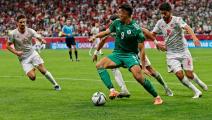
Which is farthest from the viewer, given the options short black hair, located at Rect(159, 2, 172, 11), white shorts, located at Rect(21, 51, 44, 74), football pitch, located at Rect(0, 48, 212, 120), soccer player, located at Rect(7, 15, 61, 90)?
white shorts, located at Rect(21, 51, 44, 74)

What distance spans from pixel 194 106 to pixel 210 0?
1623 inches

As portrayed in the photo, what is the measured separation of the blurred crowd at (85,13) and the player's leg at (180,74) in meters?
Result: 33.6

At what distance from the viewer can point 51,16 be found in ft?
199

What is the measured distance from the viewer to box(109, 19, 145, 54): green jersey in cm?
1346

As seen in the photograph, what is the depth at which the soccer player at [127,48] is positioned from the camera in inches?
525

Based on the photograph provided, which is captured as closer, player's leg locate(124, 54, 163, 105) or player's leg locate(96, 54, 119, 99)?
player's leg locate(124, 54, 163, 105)

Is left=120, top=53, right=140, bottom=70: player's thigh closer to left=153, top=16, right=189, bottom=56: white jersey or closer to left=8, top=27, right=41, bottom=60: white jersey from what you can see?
left=153, top=16, right=189, bottom=56: white jersey

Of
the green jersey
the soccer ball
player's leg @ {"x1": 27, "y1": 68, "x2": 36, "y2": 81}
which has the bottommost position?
player's leg @ {"x1": 27, "y1": 68, "x2": 36, "y2": 81}

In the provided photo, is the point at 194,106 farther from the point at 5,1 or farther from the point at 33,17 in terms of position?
the point at 5,1

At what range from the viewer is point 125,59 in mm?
13672

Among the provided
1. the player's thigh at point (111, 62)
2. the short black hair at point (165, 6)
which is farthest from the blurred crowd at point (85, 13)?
the player's thigh at point (111, 62)

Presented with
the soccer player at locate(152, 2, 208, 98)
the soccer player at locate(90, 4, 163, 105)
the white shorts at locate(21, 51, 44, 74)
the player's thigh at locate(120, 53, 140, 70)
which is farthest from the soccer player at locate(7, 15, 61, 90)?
the player's thigh at locate(120, 53, 140, 70)

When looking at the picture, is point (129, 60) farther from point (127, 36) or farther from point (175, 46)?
point (175, 46)

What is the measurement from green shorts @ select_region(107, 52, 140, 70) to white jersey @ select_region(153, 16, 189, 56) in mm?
1597
